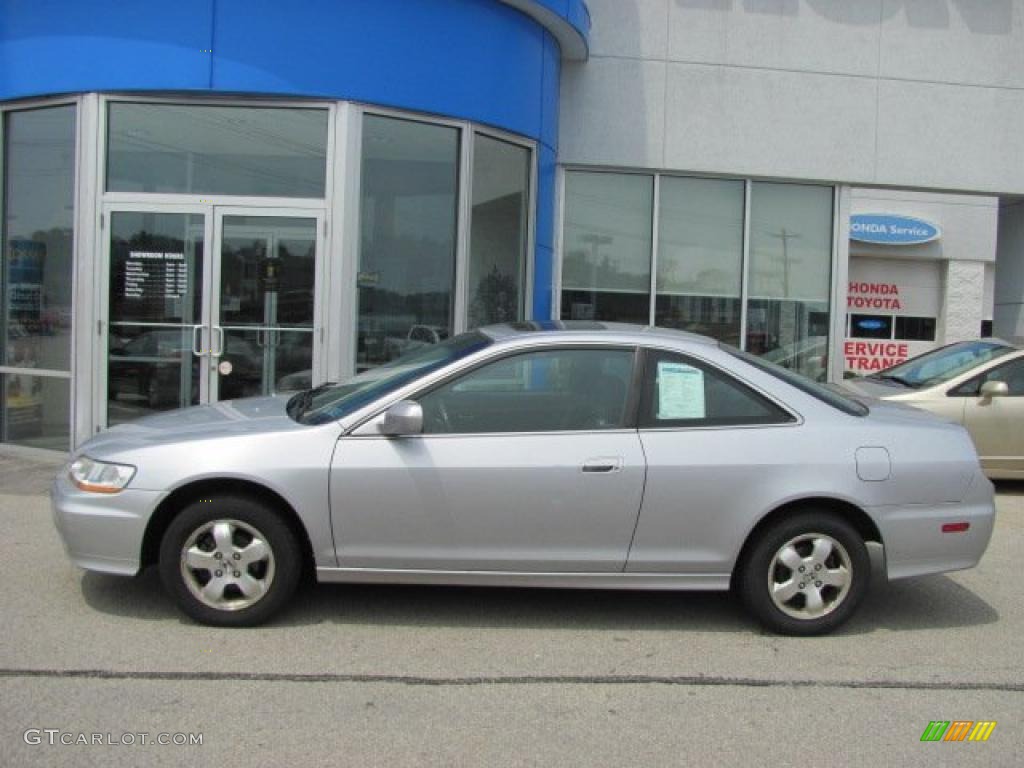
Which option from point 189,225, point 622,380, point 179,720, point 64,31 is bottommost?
point 179,720

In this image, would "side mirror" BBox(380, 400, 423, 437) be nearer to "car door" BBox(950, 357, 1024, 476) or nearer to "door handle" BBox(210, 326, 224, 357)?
"door handle" BBox(210, 326, 224, 357)

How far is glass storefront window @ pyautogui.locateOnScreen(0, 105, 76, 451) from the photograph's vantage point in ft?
28.8

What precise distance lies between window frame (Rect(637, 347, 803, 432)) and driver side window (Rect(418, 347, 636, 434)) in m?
0.08

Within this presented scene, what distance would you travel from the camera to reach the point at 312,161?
8.68m

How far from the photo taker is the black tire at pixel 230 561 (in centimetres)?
447

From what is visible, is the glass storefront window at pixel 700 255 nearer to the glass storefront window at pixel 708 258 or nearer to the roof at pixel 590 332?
the glass storefront window at pixel 708 258

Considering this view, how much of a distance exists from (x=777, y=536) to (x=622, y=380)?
1069mm

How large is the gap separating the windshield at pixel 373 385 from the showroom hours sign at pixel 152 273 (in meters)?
3.62

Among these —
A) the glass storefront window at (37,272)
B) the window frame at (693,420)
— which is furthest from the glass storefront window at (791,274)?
the glass storefront window at (37,272)

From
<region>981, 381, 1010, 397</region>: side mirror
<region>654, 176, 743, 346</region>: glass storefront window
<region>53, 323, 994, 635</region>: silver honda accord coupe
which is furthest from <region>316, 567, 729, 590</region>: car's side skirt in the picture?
<region>654, 176, 743, 346</region>: glass storefront window

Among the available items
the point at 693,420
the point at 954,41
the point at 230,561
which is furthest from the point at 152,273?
the point at 954,41

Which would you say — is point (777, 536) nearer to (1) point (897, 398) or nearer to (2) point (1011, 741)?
(2) point (1011, 741)

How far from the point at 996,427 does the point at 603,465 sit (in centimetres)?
542

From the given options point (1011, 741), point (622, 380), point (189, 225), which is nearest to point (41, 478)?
point (189, 225)
